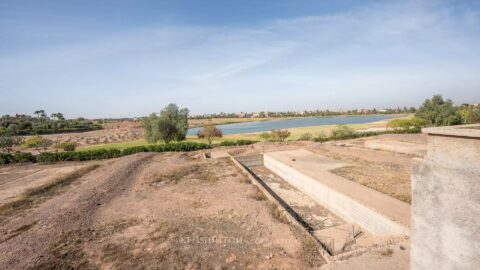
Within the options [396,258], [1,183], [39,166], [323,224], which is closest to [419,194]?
[396,258]

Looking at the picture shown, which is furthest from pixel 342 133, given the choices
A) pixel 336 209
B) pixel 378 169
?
pixel 336 209

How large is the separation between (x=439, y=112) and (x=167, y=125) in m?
45.0

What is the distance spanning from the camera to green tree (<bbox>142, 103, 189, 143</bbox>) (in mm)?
33000

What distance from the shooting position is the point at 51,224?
10898mm

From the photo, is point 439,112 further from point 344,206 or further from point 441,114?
point 344,206

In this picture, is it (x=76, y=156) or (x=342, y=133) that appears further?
(x=342, y=133)

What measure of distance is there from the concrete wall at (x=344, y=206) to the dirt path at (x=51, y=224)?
983 centimetres

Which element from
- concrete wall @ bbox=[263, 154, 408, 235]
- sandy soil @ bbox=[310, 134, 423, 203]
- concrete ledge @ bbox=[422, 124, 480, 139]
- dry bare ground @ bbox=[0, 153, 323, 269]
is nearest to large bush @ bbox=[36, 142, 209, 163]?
dry bare ground @ bbox=[0, 153, 323, 269]

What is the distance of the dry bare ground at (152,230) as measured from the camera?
789 cm

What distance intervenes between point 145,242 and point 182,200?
4319 millimetres

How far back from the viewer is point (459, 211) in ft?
11.2

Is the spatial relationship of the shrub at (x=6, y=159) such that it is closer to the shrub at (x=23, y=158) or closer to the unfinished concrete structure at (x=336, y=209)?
the shrub at (x=23, y=158)

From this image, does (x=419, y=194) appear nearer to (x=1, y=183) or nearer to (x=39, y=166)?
(x=1, y=183)

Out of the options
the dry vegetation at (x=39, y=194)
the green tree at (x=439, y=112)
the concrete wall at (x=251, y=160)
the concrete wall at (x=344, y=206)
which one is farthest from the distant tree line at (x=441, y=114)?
the dry vegetation at (x=39, y=194)
